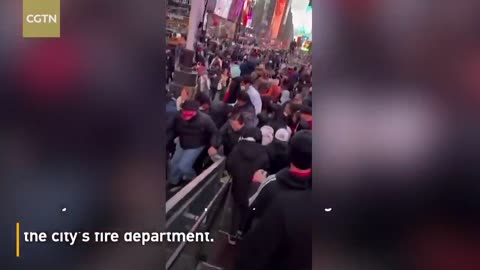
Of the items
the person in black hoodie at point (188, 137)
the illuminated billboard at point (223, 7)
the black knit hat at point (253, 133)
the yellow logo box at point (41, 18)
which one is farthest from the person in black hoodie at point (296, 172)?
the yellow logo box at point (41, 18)

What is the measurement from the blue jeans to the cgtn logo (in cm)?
58

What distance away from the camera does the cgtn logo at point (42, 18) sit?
1.67 m

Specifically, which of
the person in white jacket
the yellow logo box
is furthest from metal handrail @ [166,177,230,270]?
the yellow logo box

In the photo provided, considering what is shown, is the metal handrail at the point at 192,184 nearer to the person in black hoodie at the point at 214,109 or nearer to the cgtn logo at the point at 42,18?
the person in black hoodie at the point at 214,109

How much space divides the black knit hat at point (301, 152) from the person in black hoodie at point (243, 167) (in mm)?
89

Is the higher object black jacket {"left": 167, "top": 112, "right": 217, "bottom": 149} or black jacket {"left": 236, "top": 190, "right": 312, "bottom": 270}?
black jacket {"left": 167, "top": 112, "right": 217, "bottom": 149}

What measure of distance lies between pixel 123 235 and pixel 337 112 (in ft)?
2.66

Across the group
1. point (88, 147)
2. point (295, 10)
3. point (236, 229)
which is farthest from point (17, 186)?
point (295, 10)

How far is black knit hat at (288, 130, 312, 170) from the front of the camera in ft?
5.39

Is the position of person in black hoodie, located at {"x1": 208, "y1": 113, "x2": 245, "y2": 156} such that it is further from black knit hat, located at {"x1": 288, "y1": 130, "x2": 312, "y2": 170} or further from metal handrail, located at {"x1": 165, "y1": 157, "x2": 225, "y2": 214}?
black knit hat, located at {"x1": 288, "y1": 130, "x2": 312, "y2": 170}

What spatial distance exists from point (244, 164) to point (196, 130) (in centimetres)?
19

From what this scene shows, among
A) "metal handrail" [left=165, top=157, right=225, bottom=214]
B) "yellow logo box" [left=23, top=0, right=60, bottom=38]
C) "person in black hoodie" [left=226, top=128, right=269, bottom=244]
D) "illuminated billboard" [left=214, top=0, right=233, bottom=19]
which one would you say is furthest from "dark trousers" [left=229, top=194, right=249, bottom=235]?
"yellow logo box" [left=23, top=0, right=60, bottom=38]

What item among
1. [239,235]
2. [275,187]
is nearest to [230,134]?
[275,187]

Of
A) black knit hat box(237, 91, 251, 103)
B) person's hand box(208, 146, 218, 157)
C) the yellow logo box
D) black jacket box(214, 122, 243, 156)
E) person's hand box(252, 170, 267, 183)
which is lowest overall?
person's hand box(252, 170, 267, 183)
